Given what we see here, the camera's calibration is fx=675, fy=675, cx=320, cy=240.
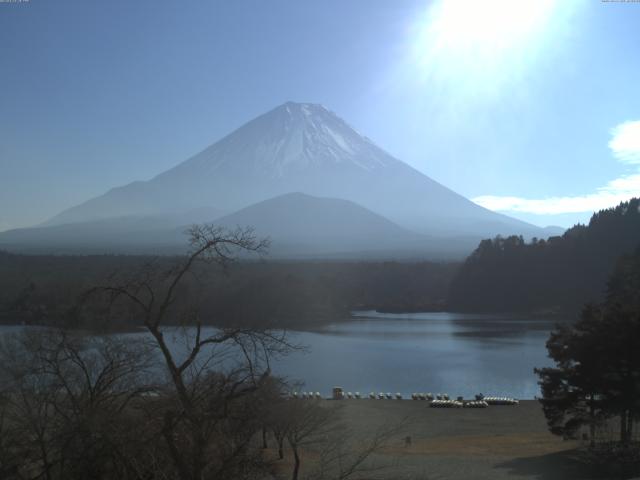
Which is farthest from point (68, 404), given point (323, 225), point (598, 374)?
point (323, 225)

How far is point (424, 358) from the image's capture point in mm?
22719

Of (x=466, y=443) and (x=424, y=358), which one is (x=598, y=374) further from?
(x=424, y=358)

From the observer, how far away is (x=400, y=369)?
20.6m

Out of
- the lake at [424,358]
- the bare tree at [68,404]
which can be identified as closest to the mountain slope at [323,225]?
the lake at [424,358]

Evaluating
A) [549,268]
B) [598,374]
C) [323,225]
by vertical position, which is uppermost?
[323,225]

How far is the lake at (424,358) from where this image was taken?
18094 millimetres

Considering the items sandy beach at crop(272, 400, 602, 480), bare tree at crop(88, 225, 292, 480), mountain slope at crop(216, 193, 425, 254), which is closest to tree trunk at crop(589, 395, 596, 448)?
sandy beach at crop(272, 400, 602, 480)

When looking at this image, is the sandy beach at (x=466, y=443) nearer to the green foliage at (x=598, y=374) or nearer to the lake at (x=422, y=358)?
the green foliage at (x=598, y=374)

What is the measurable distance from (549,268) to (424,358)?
2326cm

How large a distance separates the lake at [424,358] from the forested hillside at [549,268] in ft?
21.1

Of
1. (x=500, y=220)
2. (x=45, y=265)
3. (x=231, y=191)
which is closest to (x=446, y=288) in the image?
(x=45, y=265)

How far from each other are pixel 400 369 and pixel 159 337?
18490 millimetres

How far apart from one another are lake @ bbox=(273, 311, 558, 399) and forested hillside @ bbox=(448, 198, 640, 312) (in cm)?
643

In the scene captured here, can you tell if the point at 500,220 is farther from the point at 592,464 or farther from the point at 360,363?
the point at 592,464
